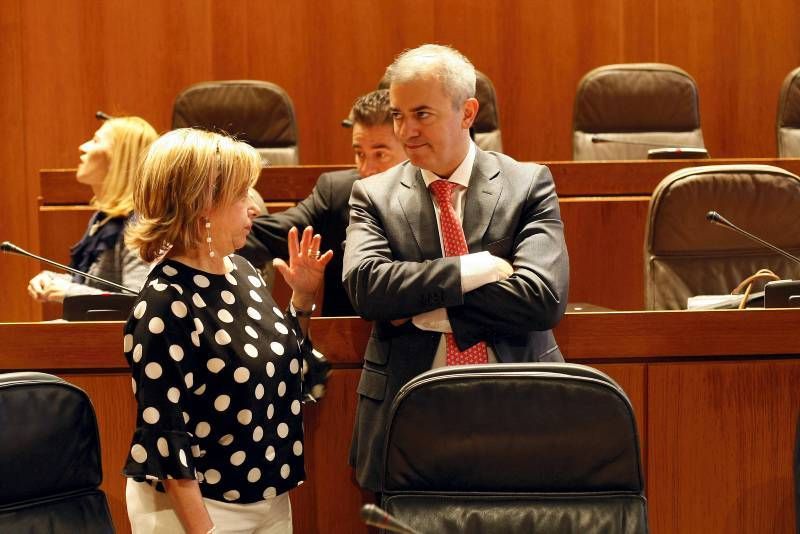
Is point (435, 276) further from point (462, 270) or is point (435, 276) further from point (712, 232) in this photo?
point (712, 232)

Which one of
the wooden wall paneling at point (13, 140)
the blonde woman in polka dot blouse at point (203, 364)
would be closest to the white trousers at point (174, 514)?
the blonde woman in polka dot blouse at point (203, 364)

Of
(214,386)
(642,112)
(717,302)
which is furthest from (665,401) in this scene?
(642,112)

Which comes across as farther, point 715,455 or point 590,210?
point 590,210

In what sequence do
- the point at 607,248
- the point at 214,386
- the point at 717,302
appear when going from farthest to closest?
the point at 607,248, the point at 717,302, the point at 214,386

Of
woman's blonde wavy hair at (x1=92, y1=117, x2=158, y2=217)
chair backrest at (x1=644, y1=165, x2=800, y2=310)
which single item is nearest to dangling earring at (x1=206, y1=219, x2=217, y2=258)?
woman's blonde wavy hair at (x1=92, y1=117, x2=158, y2=217)

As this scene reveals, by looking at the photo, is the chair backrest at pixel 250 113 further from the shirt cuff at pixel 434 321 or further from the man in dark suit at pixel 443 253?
the shirt cuff at pixel 434 321

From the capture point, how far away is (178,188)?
169cm

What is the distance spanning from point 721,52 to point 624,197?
207cm

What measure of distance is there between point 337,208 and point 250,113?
1.77 metres

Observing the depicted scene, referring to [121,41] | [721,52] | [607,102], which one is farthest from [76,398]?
[721,52]

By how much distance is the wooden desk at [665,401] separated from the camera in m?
2.17

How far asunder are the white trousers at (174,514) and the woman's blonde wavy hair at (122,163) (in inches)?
58.5

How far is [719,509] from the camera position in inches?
85.5

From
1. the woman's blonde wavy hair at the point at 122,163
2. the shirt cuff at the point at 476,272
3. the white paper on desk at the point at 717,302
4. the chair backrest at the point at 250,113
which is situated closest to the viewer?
the shirt cuff at the point at 476,272
